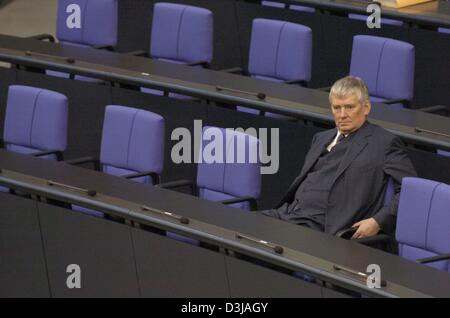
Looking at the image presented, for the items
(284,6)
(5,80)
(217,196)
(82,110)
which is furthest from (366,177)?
(284,6)

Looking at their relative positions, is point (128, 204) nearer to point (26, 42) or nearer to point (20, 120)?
point (20, 120)

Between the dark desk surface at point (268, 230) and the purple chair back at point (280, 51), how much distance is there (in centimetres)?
172

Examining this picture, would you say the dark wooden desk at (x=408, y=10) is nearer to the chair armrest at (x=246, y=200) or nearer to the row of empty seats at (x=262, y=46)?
the row of empty seats at (x=262, y=46)

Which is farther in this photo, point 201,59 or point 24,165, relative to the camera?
point 201,59

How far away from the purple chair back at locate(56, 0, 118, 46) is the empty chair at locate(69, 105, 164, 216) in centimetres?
174

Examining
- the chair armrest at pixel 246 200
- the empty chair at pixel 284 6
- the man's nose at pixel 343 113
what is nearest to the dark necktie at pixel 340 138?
the man's nose at pixel 343 113

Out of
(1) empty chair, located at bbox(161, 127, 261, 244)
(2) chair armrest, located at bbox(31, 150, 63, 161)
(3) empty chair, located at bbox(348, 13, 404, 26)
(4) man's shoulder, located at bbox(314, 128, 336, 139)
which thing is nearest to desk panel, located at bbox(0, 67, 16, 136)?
(2) chair armrest, located at bbox(31, 150, 63, 161)

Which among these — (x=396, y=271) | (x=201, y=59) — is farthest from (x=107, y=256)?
(x=201, y=59)

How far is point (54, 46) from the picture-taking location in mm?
7098

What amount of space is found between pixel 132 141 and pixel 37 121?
643mm

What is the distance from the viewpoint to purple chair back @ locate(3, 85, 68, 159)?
6.00m

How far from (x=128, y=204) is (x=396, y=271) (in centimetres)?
126

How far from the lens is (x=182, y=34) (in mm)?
7074

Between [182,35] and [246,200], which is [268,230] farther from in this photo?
[182,35]
